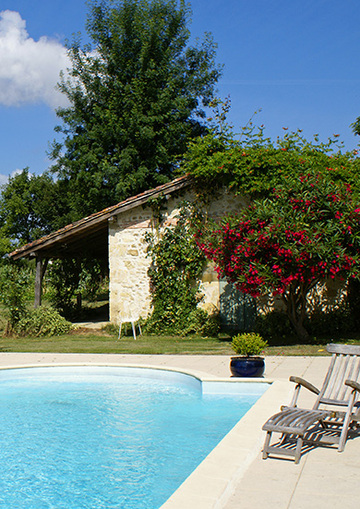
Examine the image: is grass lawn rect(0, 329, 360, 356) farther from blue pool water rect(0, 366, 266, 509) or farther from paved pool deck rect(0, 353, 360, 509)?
paved pool deck rect(0, 353, 360, 509)

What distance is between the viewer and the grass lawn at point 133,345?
12328mm

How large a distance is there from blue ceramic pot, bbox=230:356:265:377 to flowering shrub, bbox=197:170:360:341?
354 centimetres

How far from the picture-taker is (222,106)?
922 inches

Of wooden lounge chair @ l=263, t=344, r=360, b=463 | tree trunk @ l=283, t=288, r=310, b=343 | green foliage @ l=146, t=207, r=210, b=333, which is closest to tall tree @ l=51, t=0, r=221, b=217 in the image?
green foliage @ l=146, t=207, r=210, b=333

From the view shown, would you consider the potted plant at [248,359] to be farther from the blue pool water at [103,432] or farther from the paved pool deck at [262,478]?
the paved pool deck at [262,478]

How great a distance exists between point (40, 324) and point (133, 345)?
3829 mm

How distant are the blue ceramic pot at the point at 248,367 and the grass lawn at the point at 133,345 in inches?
125

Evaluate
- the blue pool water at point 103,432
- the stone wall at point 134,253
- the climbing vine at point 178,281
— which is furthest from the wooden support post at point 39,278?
the blue pool water at point 103,432

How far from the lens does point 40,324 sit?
15977mm

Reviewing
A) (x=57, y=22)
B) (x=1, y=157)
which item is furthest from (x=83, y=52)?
(x=57, y=22)

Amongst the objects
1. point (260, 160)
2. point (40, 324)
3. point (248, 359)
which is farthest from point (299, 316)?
point (40, 324)

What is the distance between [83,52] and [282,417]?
2701 cm

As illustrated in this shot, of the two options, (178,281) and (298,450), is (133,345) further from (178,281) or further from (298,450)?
(298,450)

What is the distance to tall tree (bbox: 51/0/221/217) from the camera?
25109mm
